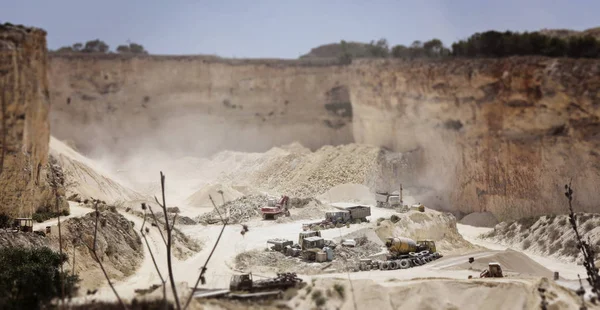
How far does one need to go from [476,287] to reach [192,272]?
32.9 ft

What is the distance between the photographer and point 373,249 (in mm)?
27688

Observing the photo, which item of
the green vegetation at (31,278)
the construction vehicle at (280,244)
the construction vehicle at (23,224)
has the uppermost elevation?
the construction vehicle at (23,224)

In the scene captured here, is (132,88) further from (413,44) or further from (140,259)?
(140,259)

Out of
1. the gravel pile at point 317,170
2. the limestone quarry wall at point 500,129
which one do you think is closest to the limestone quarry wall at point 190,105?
the gravel pile at point 317,170

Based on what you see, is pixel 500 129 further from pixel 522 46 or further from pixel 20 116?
pixel 20 116

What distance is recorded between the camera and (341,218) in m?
32.4

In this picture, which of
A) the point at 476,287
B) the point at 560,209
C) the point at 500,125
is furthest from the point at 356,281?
the point at 500,125

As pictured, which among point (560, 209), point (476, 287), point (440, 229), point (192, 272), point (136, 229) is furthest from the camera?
point (560, 209)

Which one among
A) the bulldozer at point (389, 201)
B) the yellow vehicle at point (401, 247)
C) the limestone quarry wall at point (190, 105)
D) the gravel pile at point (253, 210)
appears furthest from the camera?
the limestone quarry wall at point (190, 105)

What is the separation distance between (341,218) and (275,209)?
3.77 m

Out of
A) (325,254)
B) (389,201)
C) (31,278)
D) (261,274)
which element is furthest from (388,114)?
(31,278)

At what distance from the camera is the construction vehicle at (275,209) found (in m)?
33.9

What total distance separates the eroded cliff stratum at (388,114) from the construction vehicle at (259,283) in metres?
20.4

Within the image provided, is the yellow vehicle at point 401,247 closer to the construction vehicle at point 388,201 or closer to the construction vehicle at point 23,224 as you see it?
the construction vehicle at point 388,201
